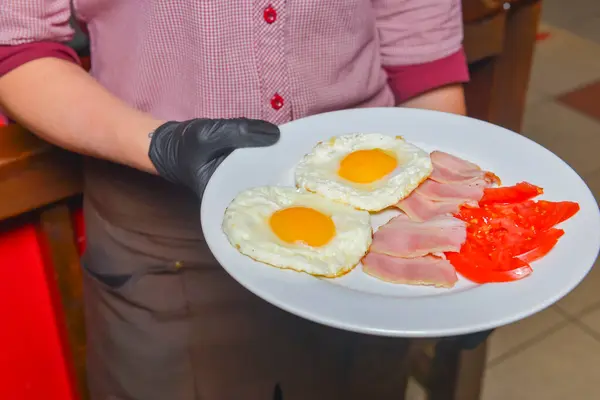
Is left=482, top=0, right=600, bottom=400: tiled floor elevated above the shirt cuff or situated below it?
below

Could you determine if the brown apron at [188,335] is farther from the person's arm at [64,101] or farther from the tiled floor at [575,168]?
the tiled floor at [575,168]

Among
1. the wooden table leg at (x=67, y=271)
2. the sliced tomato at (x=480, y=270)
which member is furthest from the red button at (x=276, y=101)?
the wooden table leg at (x=67, y=271)

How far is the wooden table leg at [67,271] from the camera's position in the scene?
129 centimetres

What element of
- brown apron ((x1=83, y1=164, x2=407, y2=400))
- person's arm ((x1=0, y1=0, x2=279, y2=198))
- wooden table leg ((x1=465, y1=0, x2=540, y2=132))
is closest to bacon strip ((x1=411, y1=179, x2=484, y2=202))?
person's arm ((x1=0, y1=0, x2=279, y2=198))

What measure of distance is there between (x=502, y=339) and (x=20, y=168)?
61.5 inches

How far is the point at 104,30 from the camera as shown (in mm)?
996

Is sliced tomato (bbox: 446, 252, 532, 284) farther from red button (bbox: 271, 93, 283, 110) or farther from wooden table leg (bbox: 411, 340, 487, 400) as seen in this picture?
wooden table leg (bbox: 411, 340, 487, 400)

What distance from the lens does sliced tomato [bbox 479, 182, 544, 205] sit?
0.91 meters

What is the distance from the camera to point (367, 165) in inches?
40.6

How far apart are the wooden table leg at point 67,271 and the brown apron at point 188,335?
0.45 ft

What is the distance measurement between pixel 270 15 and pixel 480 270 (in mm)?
451

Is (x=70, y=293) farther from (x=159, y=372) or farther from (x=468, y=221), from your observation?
(x=468, y=221)

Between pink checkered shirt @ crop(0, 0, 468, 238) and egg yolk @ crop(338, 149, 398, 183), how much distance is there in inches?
4.1

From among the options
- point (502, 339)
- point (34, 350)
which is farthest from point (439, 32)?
point (502, 339)
